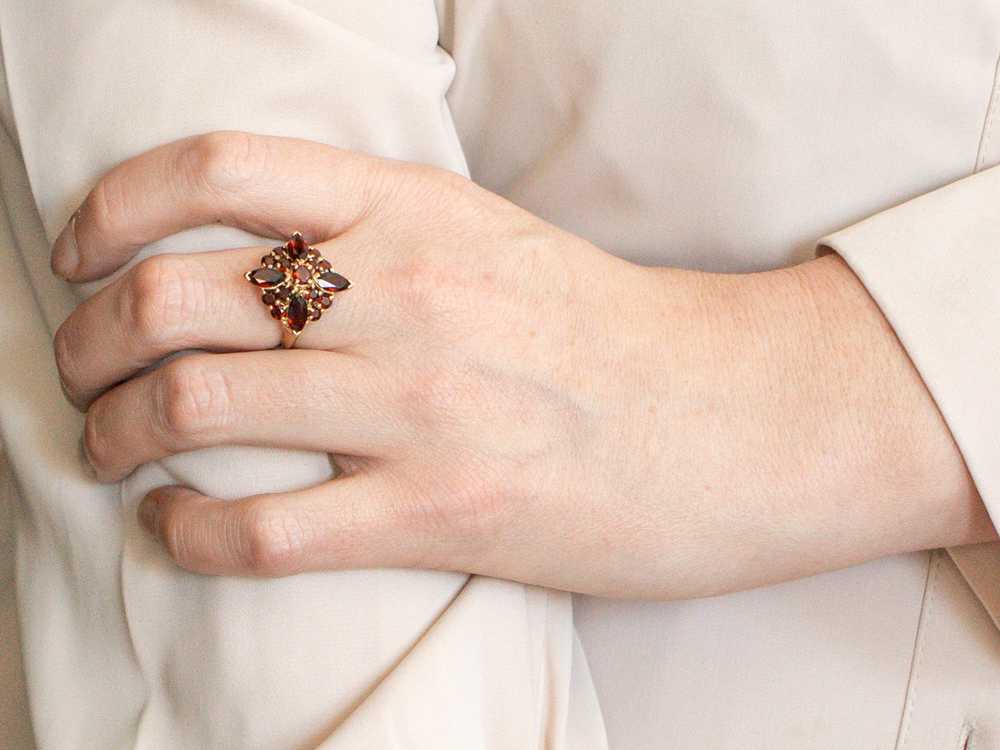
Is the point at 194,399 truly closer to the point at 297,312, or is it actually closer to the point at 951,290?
the point at 297,312

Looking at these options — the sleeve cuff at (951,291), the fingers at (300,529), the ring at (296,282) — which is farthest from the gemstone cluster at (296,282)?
the sleeve cuff at (951,291)

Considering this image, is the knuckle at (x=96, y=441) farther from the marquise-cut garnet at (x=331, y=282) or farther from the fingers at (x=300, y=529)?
the marquise-cut garnet at (x=331, y=282)

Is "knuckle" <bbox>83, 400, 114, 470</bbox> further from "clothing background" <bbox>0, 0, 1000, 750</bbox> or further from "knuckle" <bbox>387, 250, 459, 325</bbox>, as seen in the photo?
"knuckle" <bbox>387, 250, 459, 325</bbox>

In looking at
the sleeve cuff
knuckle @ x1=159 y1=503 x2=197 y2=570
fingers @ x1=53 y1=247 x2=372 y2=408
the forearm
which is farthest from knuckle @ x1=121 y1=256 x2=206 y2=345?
the sleeve cuff

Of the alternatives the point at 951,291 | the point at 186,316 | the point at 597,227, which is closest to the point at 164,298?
the point at 186,316

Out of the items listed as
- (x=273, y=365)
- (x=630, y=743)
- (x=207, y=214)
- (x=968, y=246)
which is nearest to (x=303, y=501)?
(x=273, y=365)

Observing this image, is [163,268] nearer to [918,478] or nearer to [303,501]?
[303,501]
